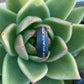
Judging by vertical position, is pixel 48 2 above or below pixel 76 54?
above

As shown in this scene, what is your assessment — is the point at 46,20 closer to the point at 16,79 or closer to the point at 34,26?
the point at 34,26

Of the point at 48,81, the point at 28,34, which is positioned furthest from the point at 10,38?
the point at 48,81

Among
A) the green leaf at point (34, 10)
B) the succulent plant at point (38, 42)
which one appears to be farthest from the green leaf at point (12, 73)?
the green leaf at point (34, 10)

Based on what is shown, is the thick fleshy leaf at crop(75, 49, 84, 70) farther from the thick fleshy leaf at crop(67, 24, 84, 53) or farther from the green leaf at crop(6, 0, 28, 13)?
the green leaf at crop(6, 0, 28, 13)

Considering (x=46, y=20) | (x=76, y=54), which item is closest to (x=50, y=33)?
(x=46, y=20)

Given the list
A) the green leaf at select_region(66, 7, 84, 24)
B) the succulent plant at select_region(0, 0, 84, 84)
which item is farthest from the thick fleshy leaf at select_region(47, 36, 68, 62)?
the green leaf at select_region(66, 7, 84, 24)

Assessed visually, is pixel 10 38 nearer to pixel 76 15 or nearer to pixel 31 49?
pixel 31 49
